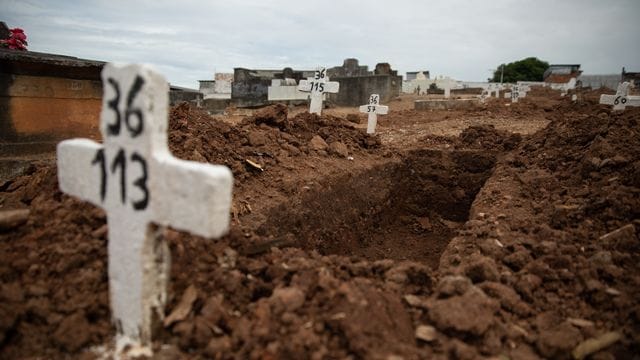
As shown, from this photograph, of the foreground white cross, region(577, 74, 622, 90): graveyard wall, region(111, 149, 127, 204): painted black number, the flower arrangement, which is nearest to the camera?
region(111, 149, 127, 204): painted black number

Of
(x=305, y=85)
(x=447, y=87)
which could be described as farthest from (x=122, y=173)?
(x=447, y=87)

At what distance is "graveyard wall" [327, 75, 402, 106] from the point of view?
1980 cm

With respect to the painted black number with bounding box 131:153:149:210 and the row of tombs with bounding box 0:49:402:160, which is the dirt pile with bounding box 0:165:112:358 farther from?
the row of tombs with bounding box 0:49:402:160

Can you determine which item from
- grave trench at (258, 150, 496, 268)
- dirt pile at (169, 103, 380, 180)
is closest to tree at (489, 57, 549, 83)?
grave trench at (258, 150, 496, 268)

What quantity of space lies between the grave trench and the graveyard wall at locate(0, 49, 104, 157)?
9.51 ft

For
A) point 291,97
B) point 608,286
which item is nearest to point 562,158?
point 608,286

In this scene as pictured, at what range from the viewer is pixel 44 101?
469 cm

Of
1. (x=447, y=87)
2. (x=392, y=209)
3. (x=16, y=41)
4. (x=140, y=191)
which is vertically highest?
(x=447, y=87)

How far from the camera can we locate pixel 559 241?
9.94 feet

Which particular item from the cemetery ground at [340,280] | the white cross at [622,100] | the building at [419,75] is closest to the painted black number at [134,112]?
the cemetery ground at [340,280]

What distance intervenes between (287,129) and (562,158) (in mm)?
3861

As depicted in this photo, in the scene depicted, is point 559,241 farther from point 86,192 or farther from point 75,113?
point 75,113

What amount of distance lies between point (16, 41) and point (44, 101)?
1.77m

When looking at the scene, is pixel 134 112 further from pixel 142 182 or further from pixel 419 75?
pixel 419 75
